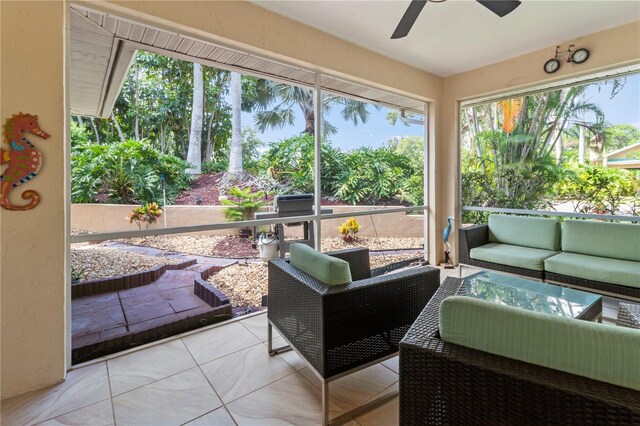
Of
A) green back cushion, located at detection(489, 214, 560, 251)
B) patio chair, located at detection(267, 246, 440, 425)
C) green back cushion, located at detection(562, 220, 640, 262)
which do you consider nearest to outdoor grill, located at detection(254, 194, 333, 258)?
patio chair, located at detection(267, 246, 440, 425)

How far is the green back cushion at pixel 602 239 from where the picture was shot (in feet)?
9.70

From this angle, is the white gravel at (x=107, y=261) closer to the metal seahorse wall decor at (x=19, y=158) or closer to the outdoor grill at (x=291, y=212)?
the metal seahorse wall decor at (x=19, y=158)

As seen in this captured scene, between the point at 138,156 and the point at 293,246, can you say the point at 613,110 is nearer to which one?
the point at 293,246

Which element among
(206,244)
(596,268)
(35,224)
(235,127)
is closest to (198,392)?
(206,244)

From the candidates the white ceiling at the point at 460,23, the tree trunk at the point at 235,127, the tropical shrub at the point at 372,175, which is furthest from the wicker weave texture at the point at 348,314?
the white ceiling at the point at 460,23

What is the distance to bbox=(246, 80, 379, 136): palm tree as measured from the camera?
295 centimetres

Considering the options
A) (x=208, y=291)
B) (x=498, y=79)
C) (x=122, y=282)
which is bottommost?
(x=208, y=291)

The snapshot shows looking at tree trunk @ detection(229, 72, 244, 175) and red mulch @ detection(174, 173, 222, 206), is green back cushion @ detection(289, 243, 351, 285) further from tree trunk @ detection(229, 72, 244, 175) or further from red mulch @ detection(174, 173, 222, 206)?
tree trunk @ detection(229, 72, 244, 175)

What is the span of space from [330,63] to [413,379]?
3046 millimetres

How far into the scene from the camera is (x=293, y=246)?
6.86 ft

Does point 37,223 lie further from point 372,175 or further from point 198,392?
point 372,175

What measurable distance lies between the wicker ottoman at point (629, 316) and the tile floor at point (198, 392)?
1.17 m

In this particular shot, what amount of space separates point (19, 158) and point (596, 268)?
14.4 ft

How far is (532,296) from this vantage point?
2346 mm
